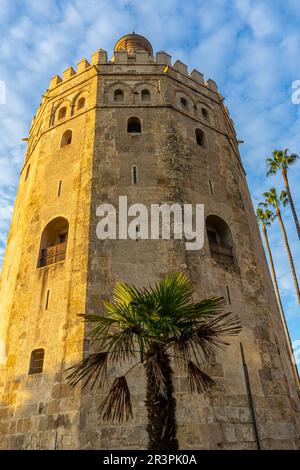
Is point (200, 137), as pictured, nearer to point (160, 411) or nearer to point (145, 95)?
point (145, 95)

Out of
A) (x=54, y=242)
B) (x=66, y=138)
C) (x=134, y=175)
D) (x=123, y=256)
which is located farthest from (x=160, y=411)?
(x=66, y=138)

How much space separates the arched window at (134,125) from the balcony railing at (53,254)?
6.17 metres

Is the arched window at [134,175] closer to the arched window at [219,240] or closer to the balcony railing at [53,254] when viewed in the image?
the arched window at [219,240]

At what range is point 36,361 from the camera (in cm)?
1226

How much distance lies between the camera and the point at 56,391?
439 inches

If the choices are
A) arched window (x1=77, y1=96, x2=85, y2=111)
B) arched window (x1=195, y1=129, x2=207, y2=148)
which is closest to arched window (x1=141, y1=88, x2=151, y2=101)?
arched window (x1=195, y1=129, x2=207, y2=148)

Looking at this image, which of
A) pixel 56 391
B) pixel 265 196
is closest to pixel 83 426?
pixel 56 391

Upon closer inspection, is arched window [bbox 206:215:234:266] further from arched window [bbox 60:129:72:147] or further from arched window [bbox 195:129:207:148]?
arched window [bbox 60:129:72:147]

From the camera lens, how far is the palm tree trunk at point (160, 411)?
22.9 feet

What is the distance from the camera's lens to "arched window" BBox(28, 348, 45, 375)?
12055 millimetres

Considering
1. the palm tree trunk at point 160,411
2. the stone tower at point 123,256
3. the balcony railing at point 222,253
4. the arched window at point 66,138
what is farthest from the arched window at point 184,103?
the palm tree trunk at point 160,411

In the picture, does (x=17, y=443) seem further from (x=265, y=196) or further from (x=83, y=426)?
(x=265, y=196)

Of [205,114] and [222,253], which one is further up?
[205,114]

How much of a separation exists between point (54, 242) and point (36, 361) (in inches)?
189
